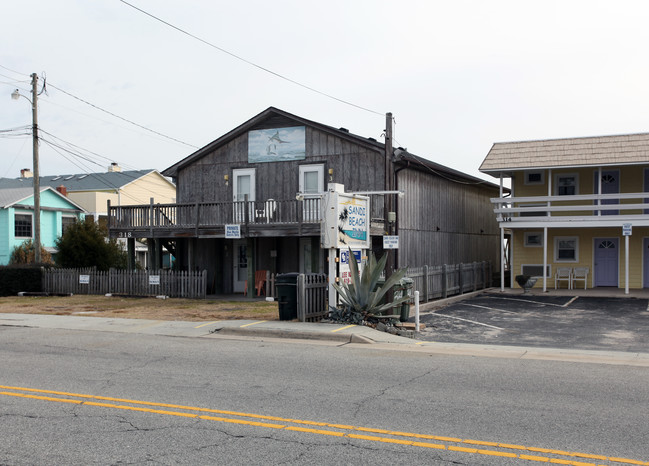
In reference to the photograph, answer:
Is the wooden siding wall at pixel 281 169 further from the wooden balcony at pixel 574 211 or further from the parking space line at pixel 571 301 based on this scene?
the parking space line at pixel 571 301

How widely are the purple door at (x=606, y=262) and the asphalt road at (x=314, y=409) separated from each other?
16.9 metres

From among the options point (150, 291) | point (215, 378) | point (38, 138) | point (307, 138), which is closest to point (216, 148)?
point (307, 138)

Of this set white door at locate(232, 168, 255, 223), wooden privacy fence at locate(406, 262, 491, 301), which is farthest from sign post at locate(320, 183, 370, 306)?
white door at locate(232, 168, 255, 223)

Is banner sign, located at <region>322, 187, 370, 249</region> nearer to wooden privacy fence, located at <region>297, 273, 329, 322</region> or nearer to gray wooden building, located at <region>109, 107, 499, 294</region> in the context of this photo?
wooden privacy fence, located at <region>297, 273, 329, 322</region>

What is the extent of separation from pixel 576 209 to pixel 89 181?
40.7m

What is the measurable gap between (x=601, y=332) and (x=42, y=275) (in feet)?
70.2

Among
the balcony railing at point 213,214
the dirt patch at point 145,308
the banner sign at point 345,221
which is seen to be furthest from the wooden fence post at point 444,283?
the banner sign at point 345,221

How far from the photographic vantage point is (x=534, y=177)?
26.4m

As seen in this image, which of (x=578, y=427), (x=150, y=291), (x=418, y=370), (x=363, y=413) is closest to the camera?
(x=578, y=427)

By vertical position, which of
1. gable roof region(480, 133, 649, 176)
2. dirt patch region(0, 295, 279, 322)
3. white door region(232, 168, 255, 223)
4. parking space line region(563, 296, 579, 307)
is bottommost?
dirt patch region(0, 295, 279, 322)

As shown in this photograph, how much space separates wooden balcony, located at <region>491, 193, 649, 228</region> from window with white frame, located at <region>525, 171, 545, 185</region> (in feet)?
3.04

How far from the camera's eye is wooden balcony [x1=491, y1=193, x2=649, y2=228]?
2291 cm

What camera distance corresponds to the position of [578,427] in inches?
246

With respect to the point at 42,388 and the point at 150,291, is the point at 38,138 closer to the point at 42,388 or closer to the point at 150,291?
the point at 150,291
